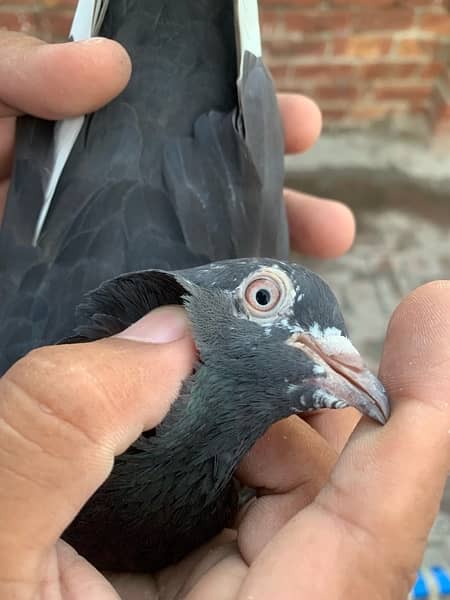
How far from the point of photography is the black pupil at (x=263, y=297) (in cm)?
96

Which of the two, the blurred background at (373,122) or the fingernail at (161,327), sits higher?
the fingernail at (161,327)

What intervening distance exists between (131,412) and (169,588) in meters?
0.48

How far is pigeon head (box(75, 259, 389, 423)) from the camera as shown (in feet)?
3.07

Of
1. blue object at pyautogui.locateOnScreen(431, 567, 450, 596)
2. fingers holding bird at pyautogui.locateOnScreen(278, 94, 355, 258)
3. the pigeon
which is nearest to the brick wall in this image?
fingers holding bird at pyautogui.locateOnScreen(278, 94, 355, 258)

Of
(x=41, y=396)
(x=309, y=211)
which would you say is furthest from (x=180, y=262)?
(x=309, y=211)

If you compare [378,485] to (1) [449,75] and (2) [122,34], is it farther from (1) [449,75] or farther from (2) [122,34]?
(1) [449,75]

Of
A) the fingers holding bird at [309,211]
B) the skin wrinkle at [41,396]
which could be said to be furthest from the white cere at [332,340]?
the fingers holding bird at [309,211]

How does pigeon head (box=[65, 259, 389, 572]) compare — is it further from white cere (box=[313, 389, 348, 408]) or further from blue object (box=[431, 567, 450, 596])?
blue object (box=[431, 567, 450, 596])

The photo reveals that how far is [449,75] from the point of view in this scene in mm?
3137

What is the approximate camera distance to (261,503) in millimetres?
1119

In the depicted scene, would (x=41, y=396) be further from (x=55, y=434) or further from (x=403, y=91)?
(x=403, y=91)

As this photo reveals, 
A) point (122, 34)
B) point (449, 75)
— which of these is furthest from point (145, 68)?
point (449, 75)

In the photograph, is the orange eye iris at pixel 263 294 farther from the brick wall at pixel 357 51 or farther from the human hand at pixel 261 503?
the brick wall at pixel 357 51

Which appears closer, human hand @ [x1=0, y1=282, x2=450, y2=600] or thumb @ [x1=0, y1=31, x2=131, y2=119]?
human hand @ [x1=0, y1=282, x2=450, y2=600]
